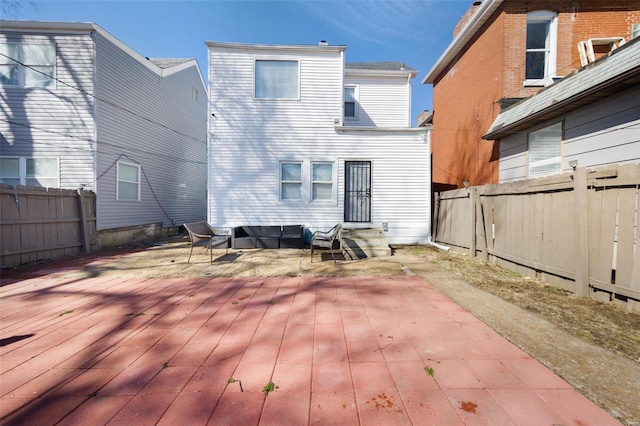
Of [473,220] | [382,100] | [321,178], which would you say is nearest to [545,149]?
[473,220]

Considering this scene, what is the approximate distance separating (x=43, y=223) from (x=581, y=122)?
1286 cm

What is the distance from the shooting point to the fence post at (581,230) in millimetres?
3822

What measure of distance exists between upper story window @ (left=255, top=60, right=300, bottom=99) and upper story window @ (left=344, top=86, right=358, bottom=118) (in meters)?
3.79

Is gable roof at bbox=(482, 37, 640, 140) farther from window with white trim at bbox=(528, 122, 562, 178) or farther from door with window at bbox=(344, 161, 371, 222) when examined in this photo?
door with window at bbox=(344, 161, 371, 222)

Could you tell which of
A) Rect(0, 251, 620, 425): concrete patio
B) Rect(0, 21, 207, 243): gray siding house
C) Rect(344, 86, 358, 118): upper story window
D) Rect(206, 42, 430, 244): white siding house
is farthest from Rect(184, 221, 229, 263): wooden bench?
Rect(344, 86, 358, 118): upper story window

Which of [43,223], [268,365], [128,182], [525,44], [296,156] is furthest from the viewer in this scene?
[128,182]

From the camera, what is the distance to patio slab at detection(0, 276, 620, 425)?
6.04 feet

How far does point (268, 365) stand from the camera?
2367 mm

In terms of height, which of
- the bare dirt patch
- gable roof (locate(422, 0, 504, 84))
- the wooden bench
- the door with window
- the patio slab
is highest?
gable roof (locate(422, 0, 504, 84))

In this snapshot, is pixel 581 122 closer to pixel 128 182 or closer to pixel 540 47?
pixel 540 47

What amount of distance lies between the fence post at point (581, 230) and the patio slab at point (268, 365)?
2.03 metres

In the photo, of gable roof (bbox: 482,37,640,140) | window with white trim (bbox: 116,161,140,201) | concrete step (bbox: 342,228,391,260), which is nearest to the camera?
gable roof (bbox: 482,37,640,140)

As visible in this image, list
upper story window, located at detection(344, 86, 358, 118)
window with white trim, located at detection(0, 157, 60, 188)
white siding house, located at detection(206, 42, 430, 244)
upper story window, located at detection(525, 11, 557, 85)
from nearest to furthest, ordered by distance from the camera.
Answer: upper story window, located at detection(525, 11, 557, 85) < window with white trim, located at detection(0, 157, 60, 188) < white siding house, located at detection(206, 42, 430, 244) < upper story window, located at detection(344, 86, 358, 118)

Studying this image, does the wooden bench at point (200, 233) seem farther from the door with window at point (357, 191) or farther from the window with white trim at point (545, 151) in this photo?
the window with white trim at point (545, 151)
